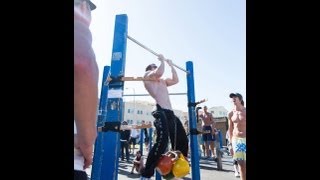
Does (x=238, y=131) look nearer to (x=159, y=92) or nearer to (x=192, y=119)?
(x=192, y=119)

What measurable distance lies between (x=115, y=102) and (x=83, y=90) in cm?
160

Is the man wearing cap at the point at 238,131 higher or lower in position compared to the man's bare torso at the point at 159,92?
lower

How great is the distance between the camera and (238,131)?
488 centimetres

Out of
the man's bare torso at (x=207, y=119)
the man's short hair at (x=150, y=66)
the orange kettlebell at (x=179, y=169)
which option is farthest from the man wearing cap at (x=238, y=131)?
the man's bare torso at (x=207, y=119)

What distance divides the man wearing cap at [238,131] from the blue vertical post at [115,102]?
8.83ft

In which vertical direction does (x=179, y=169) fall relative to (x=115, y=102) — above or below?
below

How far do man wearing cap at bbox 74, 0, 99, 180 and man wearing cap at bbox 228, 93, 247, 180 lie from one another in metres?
3.88

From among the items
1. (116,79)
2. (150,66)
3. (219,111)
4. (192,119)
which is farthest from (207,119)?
(219,111)

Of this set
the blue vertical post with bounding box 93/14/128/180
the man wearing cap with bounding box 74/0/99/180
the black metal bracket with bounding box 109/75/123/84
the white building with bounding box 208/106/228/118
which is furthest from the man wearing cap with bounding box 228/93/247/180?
the white building with bounding box 208/106/228/118

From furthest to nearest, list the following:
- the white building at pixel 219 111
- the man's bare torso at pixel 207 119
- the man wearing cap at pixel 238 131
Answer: the white building at pixel 219 111 → the man's bare torso at pixel 207 119 → the man wearing cap at pixel 238 131

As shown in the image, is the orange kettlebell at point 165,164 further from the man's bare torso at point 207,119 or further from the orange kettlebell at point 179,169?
the man's bare torso at point 207,119

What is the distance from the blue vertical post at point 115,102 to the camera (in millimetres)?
2395
